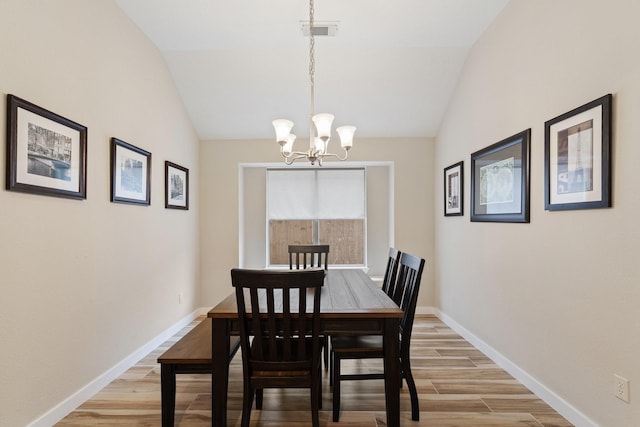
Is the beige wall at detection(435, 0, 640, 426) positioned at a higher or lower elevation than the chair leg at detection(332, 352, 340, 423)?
higher

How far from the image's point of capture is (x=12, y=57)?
1.75 metres

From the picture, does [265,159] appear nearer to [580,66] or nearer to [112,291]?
[112,291]

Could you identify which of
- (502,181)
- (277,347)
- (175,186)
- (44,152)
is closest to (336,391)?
(277,347)

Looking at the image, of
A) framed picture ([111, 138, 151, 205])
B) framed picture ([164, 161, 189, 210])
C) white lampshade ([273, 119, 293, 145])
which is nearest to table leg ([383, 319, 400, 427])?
white lampshade ([273, 119, 293, 145])

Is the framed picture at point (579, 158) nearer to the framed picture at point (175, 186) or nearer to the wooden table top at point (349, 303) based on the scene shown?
the wooden table top at point (349, 303)

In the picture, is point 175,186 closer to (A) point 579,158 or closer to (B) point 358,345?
(B) point 358,345

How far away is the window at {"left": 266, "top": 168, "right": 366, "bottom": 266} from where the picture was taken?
4.76 meters

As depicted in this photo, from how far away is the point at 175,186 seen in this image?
366 centimetres

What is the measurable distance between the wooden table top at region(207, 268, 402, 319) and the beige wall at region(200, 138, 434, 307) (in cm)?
196

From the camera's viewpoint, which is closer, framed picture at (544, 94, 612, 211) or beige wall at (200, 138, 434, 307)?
framed picture at (544, 94, 612, 211)

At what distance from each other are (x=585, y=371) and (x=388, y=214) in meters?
3.02

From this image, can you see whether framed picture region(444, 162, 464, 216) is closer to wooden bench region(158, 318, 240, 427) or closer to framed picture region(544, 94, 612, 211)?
framed picture region(544, 94, 612, 211)

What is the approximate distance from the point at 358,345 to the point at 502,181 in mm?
1806

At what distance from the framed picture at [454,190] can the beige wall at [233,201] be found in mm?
449
